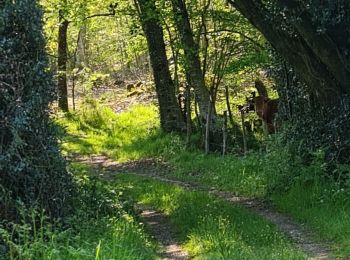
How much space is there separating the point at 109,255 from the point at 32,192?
145 centimetres

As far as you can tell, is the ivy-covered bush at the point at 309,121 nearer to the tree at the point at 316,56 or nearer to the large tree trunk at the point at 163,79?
the tree at the point at 316,56

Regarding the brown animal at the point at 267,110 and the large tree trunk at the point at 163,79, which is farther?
the large tree trunk at the point at 163,79

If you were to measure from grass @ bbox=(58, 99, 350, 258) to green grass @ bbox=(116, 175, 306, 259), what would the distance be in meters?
0.79

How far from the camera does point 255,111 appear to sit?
58.2 ft

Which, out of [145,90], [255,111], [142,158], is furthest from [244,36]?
[145,90]

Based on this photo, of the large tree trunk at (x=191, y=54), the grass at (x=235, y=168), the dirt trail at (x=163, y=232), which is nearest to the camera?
the dirt trail at (x=163, y=232)

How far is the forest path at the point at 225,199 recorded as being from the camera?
7941 mm

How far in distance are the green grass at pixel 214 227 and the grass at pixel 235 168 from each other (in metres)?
0.79

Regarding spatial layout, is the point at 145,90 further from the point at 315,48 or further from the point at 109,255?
the point at 109,255

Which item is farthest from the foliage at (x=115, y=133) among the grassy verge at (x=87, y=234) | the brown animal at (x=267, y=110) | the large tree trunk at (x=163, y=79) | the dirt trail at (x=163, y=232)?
the grassy verge at (x=87, y=234)

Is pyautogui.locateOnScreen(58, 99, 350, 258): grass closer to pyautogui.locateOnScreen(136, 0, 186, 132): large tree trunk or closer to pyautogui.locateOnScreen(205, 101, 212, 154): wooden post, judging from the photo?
pyautogui.locateOnScreen(205, 101, 212, 154): wooden post

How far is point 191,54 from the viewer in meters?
16.4

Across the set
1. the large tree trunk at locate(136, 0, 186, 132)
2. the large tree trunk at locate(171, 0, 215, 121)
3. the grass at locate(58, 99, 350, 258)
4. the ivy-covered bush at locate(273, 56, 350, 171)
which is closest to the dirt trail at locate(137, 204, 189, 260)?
the grass at locate(58, 99, 350, 258)

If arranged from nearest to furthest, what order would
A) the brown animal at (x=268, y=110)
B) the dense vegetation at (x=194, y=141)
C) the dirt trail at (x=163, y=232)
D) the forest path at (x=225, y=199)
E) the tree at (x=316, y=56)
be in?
the dense vegetation at (x=194, y=141) < the forest path at (x=225, y=199) < the dirt trail at (x=163, y=232) < the tree at (x=316, y=56) < the brown animal at (x=268, y=110)
